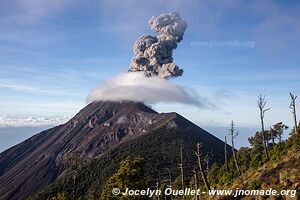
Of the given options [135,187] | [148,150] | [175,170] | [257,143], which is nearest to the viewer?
[135,187]

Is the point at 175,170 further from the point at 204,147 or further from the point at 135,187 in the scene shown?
the point at 135,187

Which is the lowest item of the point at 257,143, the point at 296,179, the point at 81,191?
the point at 81,191

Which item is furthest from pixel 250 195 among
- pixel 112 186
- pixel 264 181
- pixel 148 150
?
pixel 148 150

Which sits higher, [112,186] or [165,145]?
[165,145]

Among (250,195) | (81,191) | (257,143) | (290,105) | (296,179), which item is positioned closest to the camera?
(296,179)

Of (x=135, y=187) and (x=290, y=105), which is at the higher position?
(x=290, y=105)

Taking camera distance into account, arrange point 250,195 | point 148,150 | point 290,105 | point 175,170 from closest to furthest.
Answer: point 250,195
point 290,105
point 175,170
point 148,150

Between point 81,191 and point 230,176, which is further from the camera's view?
point 81,191

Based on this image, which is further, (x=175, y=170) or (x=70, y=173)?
(x=70, y=173)

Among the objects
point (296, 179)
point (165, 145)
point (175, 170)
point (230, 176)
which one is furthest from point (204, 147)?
point (296, 179)

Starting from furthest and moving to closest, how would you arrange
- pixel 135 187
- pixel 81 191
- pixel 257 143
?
pixel 81 191 → pixel 257 143 → pixel 135 187
